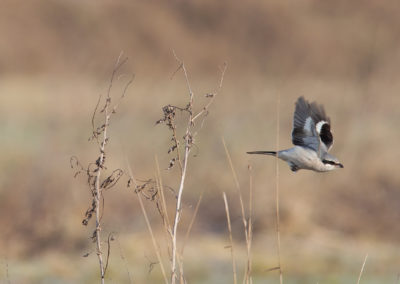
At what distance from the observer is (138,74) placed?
2167 centimetres

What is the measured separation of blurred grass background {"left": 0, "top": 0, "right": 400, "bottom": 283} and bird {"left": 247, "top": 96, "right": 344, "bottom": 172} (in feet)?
1.94

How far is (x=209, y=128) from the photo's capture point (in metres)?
13.5

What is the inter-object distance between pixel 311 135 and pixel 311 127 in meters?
0.04

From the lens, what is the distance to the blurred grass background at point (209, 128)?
959 cm

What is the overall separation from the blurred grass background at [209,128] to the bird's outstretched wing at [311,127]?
2.59 feet

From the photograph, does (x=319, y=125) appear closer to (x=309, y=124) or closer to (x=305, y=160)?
(x=309, y=124)

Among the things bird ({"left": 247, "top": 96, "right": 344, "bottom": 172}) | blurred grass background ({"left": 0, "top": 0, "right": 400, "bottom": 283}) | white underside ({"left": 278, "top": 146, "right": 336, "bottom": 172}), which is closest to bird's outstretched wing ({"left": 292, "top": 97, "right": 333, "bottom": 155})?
bird ({"left": 247, "top": 96, "right": 344, "bottom": 172})

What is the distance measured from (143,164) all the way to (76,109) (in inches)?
64.4

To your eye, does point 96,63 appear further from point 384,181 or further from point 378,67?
point 384,181

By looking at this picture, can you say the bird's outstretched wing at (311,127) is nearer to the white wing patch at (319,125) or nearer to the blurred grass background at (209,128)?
the white wing patch at (319,125)

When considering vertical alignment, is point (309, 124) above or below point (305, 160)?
above

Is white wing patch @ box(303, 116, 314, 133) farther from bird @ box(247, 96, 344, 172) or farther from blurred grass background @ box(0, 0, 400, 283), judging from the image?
blurred grass background @ box(0, 0, 400, 283)

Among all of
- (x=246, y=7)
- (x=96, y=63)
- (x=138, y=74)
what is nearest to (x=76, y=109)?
(x=96, y=63)

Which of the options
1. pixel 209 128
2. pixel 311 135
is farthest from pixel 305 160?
pixel 209 128
